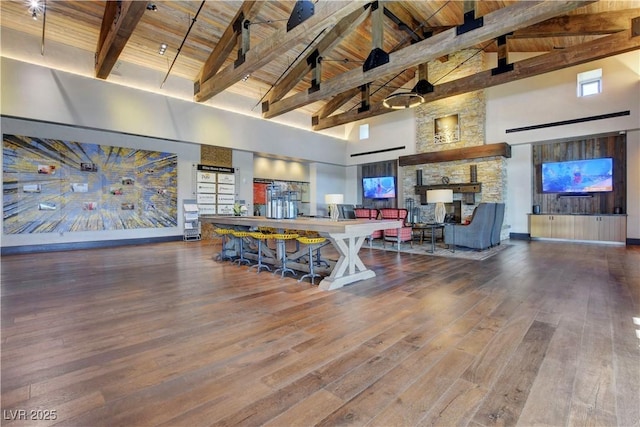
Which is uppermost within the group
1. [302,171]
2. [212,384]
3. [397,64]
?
[397,64]

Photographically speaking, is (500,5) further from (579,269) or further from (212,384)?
(212,384)

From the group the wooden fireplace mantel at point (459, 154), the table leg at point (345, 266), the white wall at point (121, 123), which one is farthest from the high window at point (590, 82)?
the white wall at point (121, 123)

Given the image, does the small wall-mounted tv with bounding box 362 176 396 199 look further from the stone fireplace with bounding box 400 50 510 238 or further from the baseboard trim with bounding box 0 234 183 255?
the baseboard trim with bounding box 0 234 183 255

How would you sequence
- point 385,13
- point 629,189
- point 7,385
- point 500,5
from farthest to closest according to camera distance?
1. point 629,189
2. point 385,13
3. point 500,5
4. point 7,385

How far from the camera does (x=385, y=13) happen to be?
6.39 meters

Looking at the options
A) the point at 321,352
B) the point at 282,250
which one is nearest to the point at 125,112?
the point at 282,250

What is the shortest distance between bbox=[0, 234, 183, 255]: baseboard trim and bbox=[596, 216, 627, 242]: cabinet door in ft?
36.1

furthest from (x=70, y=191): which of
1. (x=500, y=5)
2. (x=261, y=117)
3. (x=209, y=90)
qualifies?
(x=500, y=5)

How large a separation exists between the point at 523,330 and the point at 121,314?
332cm

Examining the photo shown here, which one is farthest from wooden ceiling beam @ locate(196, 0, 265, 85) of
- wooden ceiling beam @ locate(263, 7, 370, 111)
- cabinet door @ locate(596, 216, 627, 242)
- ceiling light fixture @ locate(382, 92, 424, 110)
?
cabinet door @ locate(596, 216, 627, 242)

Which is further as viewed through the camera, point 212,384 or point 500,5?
point 500,5

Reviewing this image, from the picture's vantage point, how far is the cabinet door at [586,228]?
7266 mm

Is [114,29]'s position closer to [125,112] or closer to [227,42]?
[227,42]

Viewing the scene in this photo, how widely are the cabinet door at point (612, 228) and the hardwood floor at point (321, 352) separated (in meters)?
4.60
